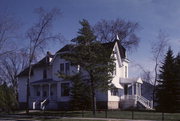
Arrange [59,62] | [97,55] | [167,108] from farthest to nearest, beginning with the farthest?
Result: [59,62], [167,108], [97,55]

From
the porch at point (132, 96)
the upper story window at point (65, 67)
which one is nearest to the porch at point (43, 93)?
the upper story window at point (65, 67)

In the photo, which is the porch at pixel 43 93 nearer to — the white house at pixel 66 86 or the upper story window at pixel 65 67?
Answer: the white house at pixel 66 86

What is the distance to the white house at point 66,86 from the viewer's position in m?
41.8

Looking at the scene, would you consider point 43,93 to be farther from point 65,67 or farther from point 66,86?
point 66,86

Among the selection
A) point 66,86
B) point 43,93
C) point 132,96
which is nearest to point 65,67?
→ point 66,86

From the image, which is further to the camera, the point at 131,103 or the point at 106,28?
the point at 106,28

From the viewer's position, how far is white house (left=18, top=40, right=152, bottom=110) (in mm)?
41812

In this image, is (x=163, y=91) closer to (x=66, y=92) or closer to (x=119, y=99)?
(x=119, y=99)

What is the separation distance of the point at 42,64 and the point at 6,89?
3046 cm

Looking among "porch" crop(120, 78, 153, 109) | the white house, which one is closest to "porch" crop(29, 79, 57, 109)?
the white house

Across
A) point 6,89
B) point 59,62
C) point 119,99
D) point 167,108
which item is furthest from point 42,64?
point 6,89

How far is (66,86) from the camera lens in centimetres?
4238

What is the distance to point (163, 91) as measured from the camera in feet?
127

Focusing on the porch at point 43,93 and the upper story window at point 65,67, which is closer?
the upper story window at point 65,67
